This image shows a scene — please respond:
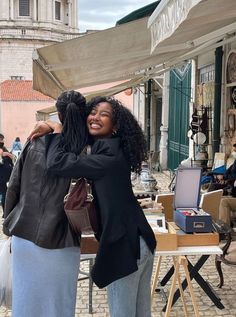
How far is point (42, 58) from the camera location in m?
5.62

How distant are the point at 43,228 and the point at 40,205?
0.12 meters

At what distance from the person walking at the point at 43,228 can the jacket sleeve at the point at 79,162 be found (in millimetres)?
50

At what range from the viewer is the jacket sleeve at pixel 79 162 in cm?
231

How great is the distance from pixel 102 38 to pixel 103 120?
3.03m

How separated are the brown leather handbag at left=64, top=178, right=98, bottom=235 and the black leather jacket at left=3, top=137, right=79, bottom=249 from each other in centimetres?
5

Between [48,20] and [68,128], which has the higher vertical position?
[48,20]

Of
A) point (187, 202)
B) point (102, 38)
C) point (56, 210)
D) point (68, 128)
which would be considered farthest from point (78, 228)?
point (102, 38)

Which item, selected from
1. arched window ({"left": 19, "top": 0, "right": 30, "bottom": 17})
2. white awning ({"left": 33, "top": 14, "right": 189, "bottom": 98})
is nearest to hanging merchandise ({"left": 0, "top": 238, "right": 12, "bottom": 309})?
white awning ({"left": 33, "top": 14, "right": 189, "bottom": 98})

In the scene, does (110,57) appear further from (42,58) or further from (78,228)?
(78,228)

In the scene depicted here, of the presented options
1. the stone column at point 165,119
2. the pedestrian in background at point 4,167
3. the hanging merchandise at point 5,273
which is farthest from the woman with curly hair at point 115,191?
the stone column at point 165,119

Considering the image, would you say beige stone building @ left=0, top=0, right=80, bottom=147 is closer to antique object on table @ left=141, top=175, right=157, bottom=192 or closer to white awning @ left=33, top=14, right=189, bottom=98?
white awning @ left=33, top=14, right=189, bottom=98

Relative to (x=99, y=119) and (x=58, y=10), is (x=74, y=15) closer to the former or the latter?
(x=58, y=10)

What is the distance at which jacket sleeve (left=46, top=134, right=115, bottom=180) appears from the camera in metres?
2.31

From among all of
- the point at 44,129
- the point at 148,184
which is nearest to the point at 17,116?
the point at 148,184
